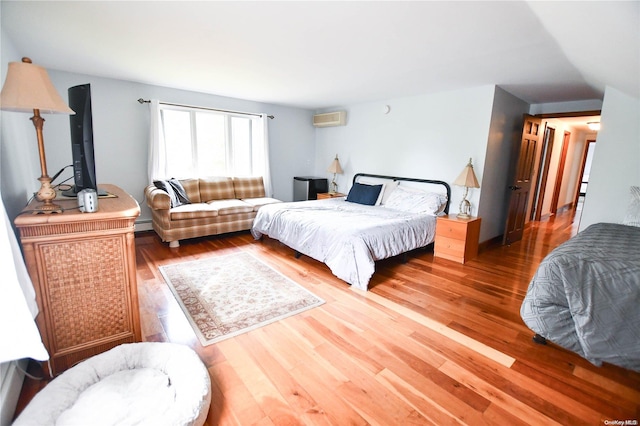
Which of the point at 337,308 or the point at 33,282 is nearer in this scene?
the point at 33,282

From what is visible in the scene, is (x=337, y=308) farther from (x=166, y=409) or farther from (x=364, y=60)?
(x=364, y=60)

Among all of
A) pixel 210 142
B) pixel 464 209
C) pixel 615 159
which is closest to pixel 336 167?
pixel 210 142

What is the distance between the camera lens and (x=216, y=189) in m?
4.84

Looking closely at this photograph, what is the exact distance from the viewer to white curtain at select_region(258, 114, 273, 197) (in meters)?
5.32

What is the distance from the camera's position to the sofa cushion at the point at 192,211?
390cm

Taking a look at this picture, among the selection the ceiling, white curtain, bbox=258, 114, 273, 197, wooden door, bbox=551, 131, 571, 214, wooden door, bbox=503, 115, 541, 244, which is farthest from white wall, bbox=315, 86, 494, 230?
wooden door, bbox=551, 131, 571, 214

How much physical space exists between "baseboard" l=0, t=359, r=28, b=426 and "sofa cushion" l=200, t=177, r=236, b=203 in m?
3.39

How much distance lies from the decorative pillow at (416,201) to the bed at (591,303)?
1.91 m

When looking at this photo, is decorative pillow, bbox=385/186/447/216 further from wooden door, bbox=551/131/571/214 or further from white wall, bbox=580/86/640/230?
wooden door, bbox=551/131/571/214

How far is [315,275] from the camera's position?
3162 mm

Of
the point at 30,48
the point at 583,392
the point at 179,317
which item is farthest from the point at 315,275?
the point at 30,48

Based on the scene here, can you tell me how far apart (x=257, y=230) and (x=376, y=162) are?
2.38 m

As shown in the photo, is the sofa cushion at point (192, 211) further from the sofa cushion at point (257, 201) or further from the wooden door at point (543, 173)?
the wooden door at point (543, 173)

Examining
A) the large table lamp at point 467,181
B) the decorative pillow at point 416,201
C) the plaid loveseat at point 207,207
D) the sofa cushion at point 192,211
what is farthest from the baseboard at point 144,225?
the large table lamp at point 467,181
